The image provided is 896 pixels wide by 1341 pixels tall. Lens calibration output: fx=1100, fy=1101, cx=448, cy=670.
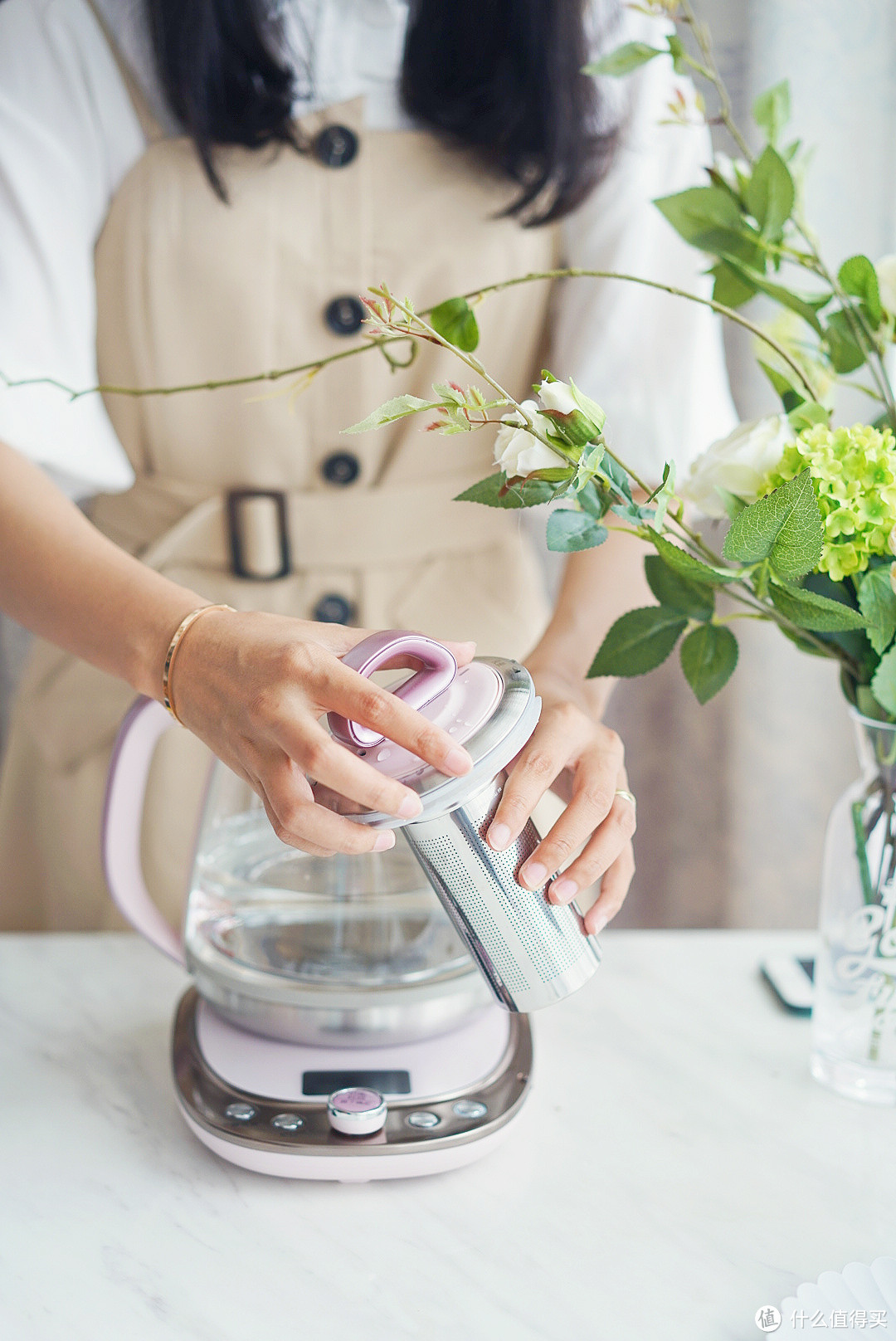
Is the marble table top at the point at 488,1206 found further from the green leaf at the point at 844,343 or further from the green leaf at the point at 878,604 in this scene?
the green leaf at the point at 844,343

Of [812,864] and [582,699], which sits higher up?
[582,699]

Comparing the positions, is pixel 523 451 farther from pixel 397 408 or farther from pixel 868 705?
pixel 868 705

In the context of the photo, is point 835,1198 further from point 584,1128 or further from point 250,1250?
point 250,1250

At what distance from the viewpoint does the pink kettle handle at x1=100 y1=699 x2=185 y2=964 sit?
63 cm

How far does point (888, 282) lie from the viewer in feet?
1.86

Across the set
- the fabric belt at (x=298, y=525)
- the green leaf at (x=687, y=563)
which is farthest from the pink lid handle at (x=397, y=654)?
the fabric belt at (x=298, y=525)

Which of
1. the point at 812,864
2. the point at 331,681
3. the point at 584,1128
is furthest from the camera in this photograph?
the point at 812,864

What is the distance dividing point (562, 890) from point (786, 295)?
34 centimetres

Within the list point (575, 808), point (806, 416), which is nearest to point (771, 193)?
point (806, 416)

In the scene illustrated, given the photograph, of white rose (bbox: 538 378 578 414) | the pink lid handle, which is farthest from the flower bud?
the pink lid handle

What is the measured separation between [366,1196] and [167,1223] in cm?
10

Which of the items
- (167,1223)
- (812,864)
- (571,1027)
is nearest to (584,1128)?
(571,1027)

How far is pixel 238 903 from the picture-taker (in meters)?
0.63

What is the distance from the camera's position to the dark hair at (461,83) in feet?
2.63
